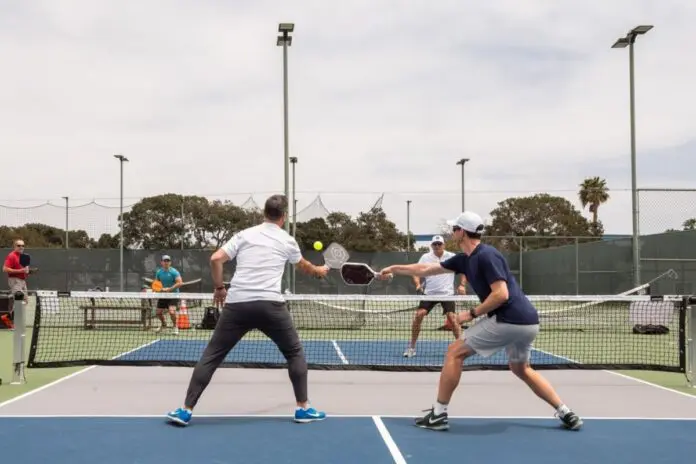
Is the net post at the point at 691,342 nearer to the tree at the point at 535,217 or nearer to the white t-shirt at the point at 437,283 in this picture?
the white t-shirt at the point at 437,283

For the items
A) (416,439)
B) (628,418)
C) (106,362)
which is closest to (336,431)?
(416,439)

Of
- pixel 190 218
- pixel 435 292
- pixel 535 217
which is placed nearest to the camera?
pixel 435 292

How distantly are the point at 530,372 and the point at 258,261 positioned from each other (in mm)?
2144

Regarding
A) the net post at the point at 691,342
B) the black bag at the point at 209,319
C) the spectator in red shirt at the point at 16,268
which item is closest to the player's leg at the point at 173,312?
the black bag at the point at 209,319

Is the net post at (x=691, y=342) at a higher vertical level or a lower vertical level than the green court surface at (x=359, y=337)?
higher

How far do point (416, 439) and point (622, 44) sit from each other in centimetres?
1526

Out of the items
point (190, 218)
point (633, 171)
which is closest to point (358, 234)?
point (190, 218)

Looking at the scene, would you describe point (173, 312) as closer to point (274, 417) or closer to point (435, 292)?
point (435, 292)

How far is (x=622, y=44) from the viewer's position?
17875 millimetres

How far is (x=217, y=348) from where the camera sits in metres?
5.56

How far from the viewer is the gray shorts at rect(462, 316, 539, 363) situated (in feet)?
17.5

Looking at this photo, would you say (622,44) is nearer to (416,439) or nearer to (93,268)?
(416,439)

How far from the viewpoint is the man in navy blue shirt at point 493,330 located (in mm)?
5316

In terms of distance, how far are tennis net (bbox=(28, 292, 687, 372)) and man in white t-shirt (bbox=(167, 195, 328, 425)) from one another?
203cm
